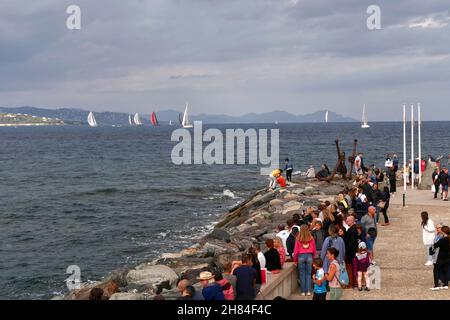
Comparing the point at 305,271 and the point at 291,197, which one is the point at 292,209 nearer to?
the point at 291,197

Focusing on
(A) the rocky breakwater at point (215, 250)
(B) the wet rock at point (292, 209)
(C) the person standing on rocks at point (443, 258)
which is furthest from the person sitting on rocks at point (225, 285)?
(B) the wet rock at point (292, 209)

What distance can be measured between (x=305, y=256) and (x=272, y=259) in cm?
70

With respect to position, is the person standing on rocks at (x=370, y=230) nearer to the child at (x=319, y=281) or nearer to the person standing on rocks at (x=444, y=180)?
the child at (x=319, y=281)

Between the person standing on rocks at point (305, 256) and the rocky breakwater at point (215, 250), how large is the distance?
8.67 ft

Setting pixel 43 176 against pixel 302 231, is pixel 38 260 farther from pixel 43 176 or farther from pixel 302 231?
pixel 43 176

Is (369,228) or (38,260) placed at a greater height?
(369,228)

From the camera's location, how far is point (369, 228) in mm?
13477

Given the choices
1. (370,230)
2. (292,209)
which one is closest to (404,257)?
(370,230)

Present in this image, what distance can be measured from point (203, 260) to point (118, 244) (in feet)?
29.9

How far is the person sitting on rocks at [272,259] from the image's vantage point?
11.4m
